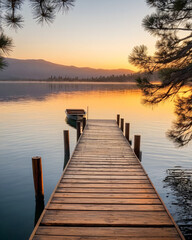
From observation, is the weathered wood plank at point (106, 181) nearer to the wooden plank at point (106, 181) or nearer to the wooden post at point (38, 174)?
the wooden plank at point (106, 181)

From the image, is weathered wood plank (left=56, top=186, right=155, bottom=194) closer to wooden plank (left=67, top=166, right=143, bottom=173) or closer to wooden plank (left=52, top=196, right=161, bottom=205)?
wooden plank (left=52, top=196, right=161, bottom=205)

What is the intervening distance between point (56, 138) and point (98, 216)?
13553 mm

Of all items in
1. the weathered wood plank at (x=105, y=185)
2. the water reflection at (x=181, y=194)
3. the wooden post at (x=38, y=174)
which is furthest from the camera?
the water reflection at (x=181, y=194)

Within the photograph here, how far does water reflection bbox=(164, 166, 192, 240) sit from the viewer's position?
20.9 ft

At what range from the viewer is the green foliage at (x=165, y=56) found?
672 cm

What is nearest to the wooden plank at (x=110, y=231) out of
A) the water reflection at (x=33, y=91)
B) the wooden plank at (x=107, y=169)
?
the wooden plank at (x=107, y=169)

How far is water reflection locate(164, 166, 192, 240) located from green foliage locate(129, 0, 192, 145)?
2.80 metres

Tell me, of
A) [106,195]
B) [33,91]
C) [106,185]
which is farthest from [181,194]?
[33,91]

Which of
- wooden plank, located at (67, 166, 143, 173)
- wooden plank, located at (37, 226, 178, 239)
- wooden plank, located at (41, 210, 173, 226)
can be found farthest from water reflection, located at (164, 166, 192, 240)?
wooden plank, located at (37, 226, 178, 239)

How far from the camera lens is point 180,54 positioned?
6391 millimetres

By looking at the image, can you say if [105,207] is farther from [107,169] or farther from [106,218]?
[107,169]

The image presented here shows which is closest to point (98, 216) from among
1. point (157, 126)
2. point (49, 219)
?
point (49, 219)

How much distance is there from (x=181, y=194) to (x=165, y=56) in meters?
5.75

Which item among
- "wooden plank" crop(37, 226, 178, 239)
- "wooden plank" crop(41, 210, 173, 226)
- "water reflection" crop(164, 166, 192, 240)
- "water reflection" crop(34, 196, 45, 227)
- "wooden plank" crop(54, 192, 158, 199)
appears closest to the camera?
"wooden plank" crop(37, 226, 178, 239)
